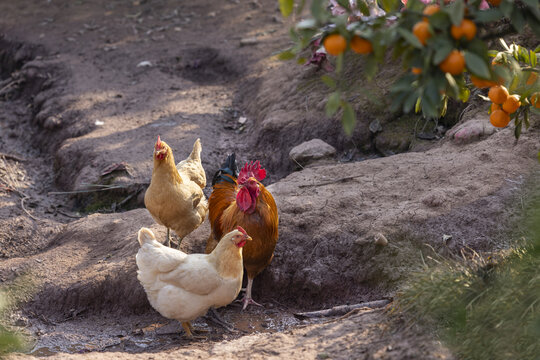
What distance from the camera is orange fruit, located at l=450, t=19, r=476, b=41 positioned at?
2.03 m

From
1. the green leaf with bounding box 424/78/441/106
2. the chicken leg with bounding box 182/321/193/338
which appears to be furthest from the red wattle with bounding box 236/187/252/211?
the green leaf with bounding box 424/78/441/106

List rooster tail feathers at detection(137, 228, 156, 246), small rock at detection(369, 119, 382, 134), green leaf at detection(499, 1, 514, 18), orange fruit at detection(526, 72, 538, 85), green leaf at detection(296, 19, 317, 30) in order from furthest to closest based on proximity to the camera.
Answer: small rock at detection(369, 119, 382, 134) < rooster tail feathers at detection(137, 228, 156, 246) < orange fruit at detection(526, 72, 538, 85) < green leaf at detection(296, 19, 317, 30) < green leaf at detection(499, 1, 514, 18)

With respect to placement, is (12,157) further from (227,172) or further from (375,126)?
(375,126)

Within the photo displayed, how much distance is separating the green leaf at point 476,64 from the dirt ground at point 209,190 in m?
0.40

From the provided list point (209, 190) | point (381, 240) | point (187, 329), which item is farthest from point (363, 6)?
point (209, 190)

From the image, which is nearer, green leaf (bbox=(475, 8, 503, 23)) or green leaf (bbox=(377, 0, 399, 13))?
green leaf (bbox=(475, 8, 503, 23))

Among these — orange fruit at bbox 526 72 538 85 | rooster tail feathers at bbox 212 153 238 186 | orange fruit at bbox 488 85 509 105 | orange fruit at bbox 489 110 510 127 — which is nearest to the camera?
orange fruit at bbox 488 85 509 105

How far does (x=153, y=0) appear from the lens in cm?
1177

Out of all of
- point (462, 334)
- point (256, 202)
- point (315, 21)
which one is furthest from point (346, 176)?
point (315, 21)

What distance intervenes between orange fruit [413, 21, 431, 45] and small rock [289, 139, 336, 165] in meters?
4.17

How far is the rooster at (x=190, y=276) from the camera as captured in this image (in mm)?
3895

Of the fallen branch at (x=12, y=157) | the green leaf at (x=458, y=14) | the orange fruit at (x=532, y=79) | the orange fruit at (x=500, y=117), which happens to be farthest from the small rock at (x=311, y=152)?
the green leaf at (x=458, y=14)

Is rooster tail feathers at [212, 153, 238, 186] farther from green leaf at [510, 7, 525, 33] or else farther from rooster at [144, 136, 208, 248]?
green leaf at [510, 7, 525, 33]

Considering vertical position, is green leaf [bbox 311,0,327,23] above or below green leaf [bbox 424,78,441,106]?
above
